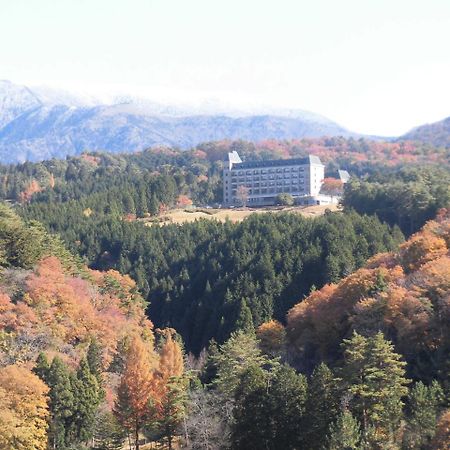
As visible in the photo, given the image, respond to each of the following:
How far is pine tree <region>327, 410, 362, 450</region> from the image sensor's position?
32.4m

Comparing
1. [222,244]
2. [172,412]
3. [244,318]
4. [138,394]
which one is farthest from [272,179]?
[172,412]

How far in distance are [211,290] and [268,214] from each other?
16567mm

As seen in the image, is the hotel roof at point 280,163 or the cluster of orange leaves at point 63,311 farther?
the hotel roof at point 280,163

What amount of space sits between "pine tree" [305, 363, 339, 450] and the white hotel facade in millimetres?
89216

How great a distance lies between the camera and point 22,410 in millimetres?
37125

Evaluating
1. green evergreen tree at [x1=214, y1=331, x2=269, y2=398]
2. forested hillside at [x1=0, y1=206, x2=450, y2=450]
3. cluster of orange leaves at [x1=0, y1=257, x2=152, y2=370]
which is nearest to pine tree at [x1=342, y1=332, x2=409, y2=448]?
forested hillside at [x1=0, y1=206, x2=450, y2=450]

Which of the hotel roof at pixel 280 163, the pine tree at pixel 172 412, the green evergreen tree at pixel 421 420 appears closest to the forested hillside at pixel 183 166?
the hotel roof at pixel 280 163

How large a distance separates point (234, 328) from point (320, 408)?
3159 cm

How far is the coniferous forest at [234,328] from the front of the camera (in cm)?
3619

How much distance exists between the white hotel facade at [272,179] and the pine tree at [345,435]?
9221cm

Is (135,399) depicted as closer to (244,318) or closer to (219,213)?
(244,318)

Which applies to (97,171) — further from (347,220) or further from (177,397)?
(177,397)

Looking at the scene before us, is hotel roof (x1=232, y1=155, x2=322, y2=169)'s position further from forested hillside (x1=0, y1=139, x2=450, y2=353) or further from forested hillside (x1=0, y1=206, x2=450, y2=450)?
forested hillside (x1=0, y1=206, x2=450, y2=450)

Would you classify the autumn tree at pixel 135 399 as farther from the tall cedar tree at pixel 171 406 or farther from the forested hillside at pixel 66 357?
the tall cedar tree at pixel 171 406
